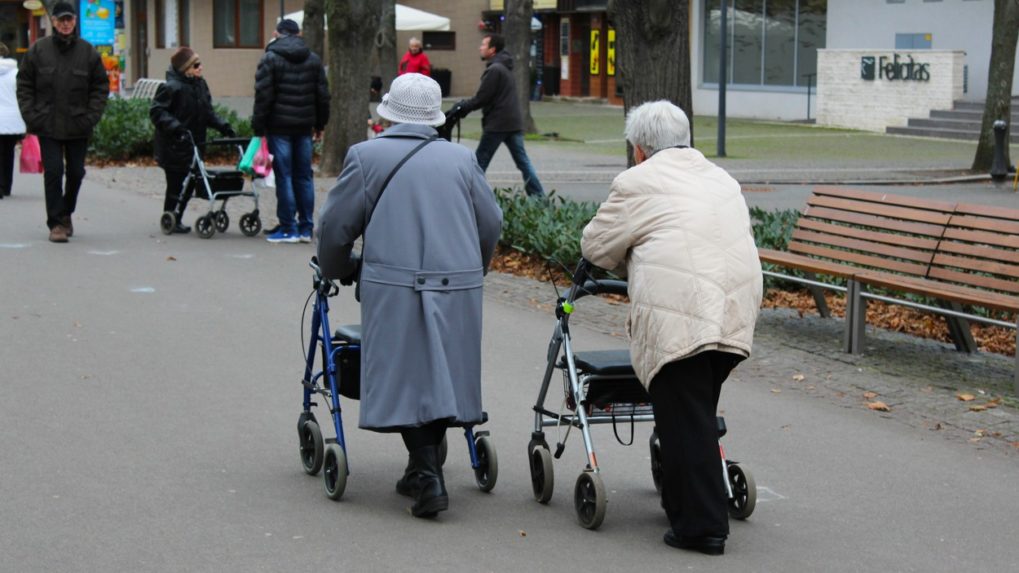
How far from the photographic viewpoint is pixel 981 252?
29.3 ft

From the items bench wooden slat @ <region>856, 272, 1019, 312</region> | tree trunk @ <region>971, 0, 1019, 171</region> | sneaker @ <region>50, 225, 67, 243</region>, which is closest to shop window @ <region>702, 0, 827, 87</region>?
tree trunk @ <region>971, 0, 1019, 171</region>

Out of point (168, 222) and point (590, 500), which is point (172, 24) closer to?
point (168, 222)

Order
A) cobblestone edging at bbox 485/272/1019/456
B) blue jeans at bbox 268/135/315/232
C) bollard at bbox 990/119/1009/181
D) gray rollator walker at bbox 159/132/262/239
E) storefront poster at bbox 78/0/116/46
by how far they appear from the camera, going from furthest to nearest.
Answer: storefront poster at bbox 78/0/116/46 < bollard at bbox 990/119/1009/181 < gray rollator walker at bbox 159/132/262/239 < blue jeans at bbox 268/135/315/232 < cobblestone edging at bbox 485/272/1019/456

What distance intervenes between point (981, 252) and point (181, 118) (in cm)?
813

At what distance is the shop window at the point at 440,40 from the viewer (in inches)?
2015

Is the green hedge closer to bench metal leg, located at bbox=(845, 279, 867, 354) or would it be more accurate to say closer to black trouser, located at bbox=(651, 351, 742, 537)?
bench metal leg, located at bbox=(845, 279, 867, 354)

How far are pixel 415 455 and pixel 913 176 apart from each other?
17.4 m

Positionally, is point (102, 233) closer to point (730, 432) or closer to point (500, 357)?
point (500, 357)

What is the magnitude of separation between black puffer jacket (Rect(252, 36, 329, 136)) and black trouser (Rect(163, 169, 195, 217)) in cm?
119

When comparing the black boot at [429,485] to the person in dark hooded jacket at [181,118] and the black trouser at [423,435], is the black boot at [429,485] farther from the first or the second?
the person in dark hooded jacket at [181,118]

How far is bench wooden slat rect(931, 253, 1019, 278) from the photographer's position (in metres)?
8.57

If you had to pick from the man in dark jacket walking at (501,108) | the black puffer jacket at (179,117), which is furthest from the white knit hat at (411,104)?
the man in dark jacket walking at (501,108)

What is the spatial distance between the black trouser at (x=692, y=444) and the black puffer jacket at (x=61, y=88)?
9227 mm

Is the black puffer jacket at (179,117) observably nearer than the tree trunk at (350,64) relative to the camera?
Yes
